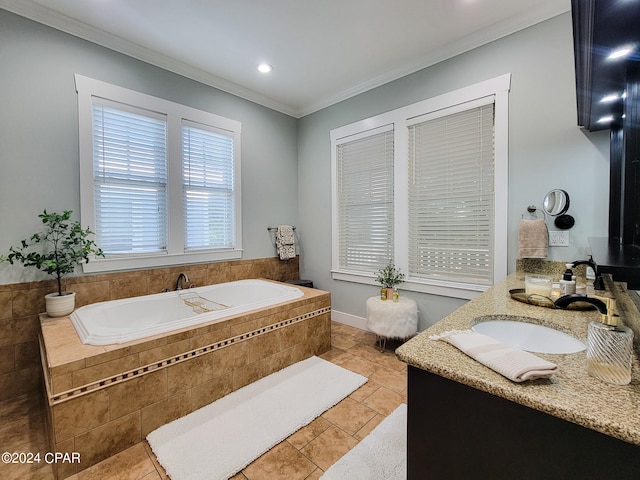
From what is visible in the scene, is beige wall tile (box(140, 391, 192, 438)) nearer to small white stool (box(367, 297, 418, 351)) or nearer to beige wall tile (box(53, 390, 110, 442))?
beige wall tile (box(53, 390, 110, 442))

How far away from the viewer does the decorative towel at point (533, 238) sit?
7.20ft

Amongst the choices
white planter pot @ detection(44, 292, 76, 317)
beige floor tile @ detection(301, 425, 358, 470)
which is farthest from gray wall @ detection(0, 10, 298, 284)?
beige floor tile @ detection(301, 425, 358, 470)

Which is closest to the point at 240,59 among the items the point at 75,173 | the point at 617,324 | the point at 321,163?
the point at 321,163

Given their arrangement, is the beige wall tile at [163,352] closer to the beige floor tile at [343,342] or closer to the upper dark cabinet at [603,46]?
the beige floor tile at [343,342]

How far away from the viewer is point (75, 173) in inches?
95.0

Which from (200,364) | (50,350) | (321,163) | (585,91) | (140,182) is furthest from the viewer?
(321,163)

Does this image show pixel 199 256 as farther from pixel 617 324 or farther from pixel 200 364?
pixel 617 324

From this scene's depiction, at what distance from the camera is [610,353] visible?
700 mm

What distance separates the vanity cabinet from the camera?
60cm

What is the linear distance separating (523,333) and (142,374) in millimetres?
2072

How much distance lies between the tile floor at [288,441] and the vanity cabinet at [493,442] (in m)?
0.90

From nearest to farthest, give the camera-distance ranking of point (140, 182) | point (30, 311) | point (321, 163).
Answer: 1. point (30, 311)
2. point (140, 182)
3. point (321, 163)

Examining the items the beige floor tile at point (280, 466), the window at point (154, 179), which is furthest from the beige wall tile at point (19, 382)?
the beige floor tile at point (280, 466)

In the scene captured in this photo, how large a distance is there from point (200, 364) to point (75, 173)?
1.95 meters
